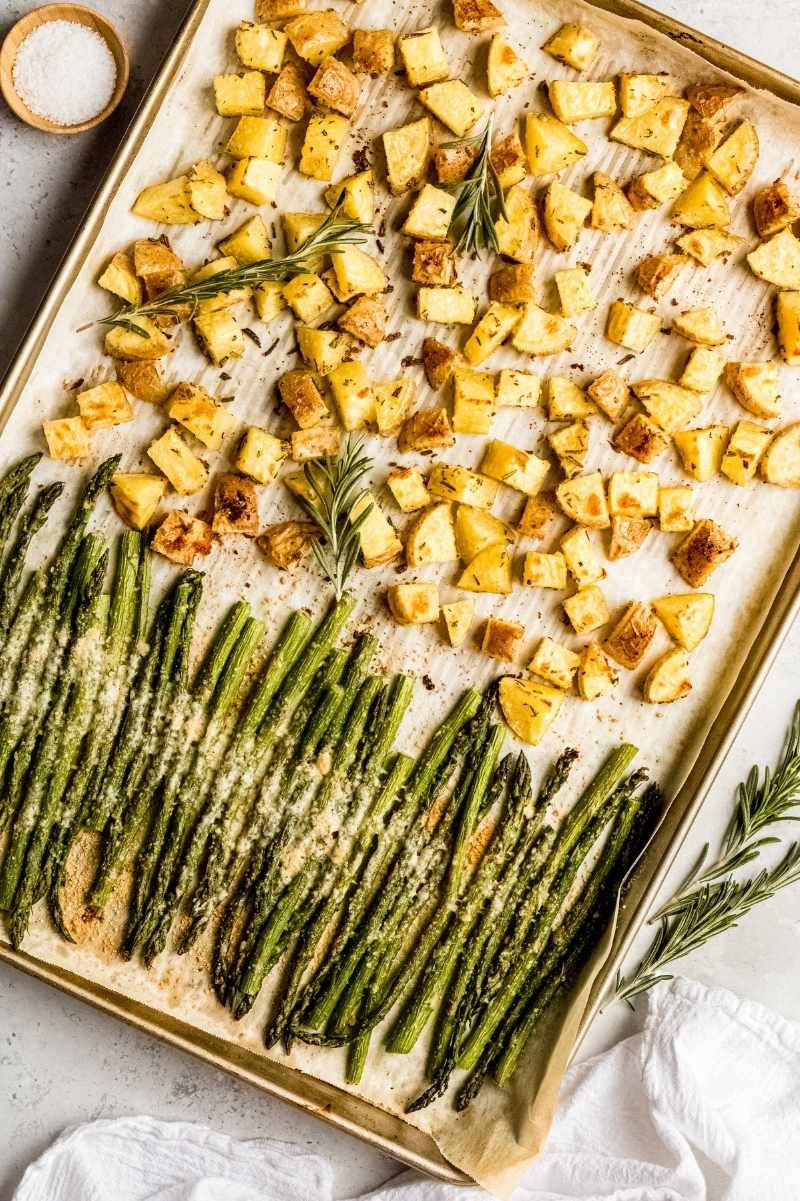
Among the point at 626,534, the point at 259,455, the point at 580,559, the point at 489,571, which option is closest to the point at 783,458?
the point at 626,534

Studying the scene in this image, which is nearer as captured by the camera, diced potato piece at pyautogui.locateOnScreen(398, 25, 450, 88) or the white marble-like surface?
diced potato piece at pyautogui.locateOnScreen(398, 25, 450, 88)

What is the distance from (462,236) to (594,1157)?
7.85 ft

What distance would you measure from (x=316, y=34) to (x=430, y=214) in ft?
1.61

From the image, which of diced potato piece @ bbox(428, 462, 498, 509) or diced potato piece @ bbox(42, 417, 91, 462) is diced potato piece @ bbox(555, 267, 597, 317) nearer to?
diced potato piece @ bbox(428, 462, 498, 509)

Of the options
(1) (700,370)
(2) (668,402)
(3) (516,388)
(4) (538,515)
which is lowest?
(4) (538,515)

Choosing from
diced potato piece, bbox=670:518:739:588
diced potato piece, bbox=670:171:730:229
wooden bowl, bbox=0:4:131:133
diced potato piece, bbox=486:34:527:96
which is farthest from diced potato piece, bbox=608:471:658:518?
wooden bowl, bbox=0:4:131:133

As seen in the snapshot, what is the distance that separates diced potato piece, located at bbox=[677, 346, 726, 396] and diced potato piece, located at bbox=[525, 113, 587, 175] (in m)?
0.56

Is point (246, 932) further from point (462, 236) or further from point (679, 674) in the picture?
point (462, 236)

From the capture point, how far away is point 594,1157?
8.83ft

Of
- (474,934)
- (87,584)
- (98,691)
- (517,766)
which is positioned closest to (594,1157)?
(474,934)

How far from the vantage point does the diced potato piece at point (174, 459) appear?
2.42 metres

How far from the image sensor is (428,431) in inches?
95.0

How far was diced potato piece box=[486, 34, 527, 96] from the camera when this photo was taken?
2.40 meters

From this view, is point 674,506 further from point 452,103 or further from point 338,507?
point 452,103
